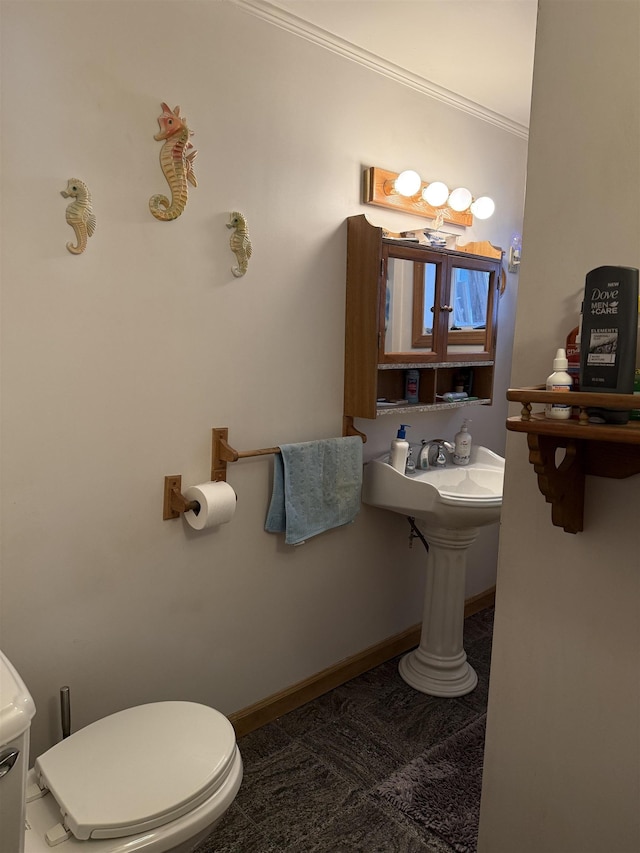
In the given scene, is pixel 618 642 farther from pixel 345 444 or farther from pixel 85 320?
pixel 85 320

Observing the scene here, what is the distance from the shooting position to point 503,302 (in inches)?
121

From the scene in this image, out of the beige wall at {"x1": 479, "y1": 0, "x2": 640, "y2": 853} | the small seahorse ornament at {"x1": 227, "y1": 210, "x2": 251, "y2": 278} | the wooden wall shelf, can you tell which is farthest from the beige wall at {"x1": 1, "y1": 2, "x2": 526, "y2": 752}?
the wooden wall shelf

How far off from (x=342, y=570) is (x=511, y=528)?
1321mm

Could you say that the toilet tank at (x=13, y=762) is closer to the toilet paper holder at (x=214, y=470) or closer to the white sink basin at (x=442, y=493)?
the toilet paper holder at (x=214, y=470)

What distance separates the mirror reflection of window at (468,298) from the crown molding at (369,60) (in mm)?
713

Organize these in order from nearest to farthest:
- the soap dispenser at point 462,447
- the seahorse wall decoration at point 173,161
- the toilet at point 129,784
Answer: the toilet at point 129,784, the seahorse wall decoration at point 173,161, the soap dispenser at point 462,447

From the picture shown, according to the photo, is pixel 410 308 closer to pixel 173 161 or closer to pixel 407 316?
pixel 407 316

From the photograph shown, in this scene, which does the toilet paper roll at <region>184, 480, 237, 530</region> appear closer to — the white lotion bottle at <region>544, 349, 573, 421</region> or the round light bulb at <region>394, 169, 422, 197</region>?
the white lotion bottle at <region>544, 349, 573, 421</region>

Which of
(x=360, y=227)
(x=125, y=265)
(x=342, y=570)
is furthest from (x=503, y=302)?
(x=125, y=265)

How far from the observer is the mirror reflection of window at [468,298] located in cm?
254

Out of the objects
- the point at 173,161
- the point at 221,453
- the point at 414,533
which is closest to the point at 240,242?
the point at 173,161

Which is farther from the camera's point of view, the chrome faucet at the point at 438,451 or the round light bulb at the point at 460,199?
the chrome faucet at the point at 438,451

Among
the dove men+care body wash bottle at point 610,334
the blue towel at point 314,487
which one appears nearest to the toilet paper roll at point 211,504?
the blue towel at point 314,487

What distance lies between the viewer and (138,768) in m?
1.40
